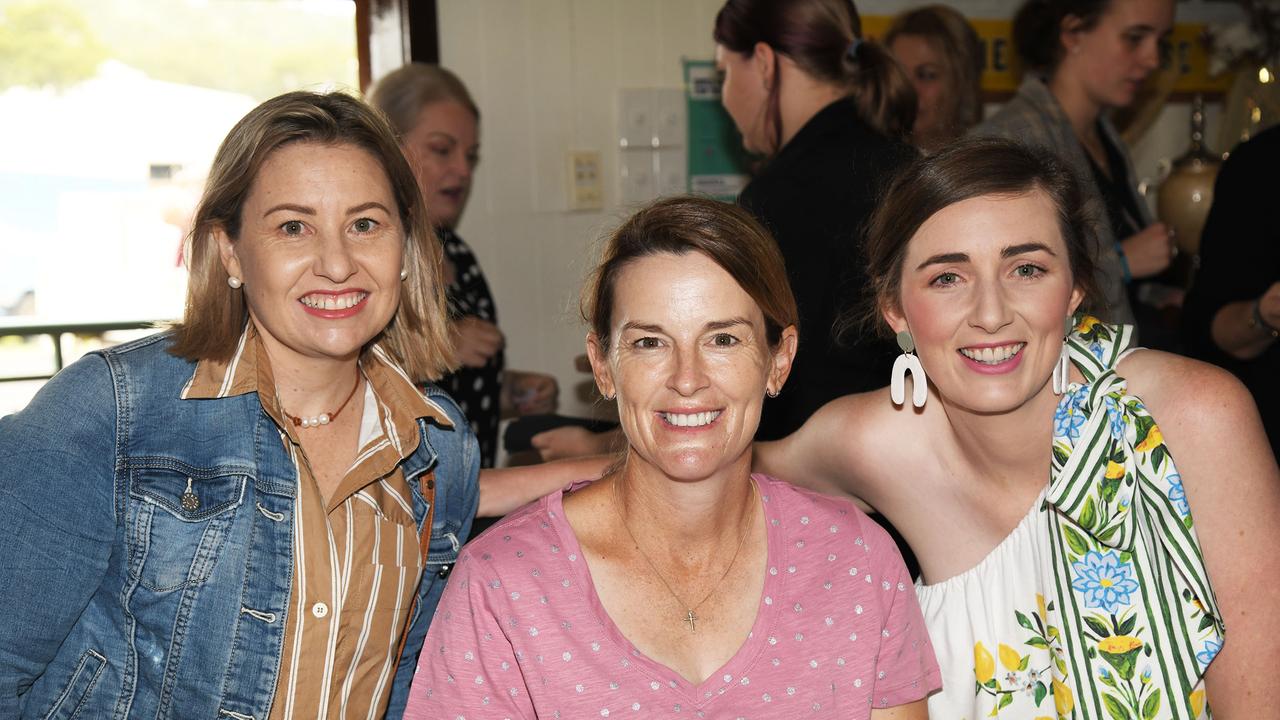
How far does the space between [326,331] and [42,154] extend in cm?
234

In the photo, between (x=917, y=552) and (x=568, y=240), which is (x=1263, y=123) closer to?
(x=568, y=240)

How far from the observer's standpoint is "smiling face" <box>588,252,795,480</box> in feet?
5.04

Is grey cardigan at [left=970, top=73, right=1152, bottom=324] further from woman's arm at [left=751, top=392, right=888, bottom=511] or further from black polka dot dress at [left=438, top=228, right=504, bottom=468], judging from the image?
black polka dot dress at [left=438, top=228, right=504, bottom=468]

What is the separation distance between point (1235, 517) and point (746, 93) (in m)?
1.29

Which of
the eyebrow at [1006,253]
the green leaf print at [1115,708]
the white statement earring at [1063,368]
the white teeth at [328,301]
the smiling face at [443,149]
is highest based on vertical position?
the smiling face at [443,149]

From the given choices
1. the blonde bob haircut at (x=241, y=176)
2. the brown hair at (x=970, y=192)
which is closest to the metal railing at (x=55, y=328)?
the blonde bob haircut at (x=241, y=176)

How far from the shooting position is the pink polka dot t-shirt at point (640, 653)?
1.48 m

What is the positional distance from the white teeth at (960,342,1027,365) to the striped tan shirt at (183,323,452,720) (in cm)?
87

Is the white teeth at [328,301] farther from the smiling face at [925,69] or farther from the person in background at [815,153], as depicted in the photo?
the smiling face at [925,69]

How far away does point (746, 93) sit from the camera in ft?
7.88

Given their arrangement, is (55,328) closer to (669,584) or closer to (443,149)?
(443,149)

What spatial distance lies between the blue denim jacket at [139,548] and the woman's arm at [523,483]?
48 centimetres

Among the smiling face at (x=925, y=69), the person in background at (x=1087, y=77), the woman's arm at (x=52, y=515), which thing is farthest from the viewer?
the smiling face at (x=925, y=69)

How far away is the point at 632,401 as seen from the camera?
156 cm
